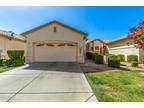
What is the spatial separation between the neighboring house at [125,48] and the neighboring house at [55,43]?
267 inches

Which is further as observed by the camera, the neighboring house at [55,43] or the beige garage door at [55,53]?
the beige garage door at [55,53]

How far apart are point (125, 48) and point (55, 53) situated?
35.8 ft

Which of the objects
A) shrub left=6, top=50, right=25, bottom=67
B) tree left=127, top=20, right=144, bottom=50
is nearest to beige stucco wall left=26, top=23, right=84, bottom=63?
shrub left=6, top=50, right=25, bottom=67

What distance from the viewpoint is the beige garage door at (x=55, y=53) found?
68.8ft

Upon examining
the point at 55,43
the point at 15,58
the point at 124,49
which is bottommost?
the point at 15,58

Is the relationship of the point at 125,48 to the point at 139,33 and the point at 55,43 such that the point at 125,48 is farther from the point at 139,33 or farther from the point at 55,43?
the point at 139,33

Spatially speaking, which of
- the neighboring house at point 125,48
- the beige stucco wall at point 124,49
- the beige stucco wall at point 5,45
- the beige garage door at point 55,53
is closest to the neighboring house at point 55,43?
the beige garage door at point 55,53

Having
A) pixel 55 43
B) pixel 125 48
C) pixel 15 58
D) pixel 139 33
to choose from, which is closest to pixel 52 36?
pixel 55 43

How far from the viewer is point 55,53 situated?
2106 centimetres

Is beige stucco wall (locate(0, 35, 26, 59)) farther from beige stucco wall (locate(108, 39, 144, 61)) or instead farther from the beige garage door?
beige stucco wall (locate(108, 39, 144, 61))

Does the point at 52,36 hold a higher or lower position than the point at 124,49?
higher

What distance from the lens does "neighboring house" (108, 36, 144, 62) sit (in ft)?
74.2

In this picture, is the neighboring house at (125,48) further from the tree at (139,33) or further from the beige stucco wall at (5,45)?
the beige stucco wall at (5,45)
